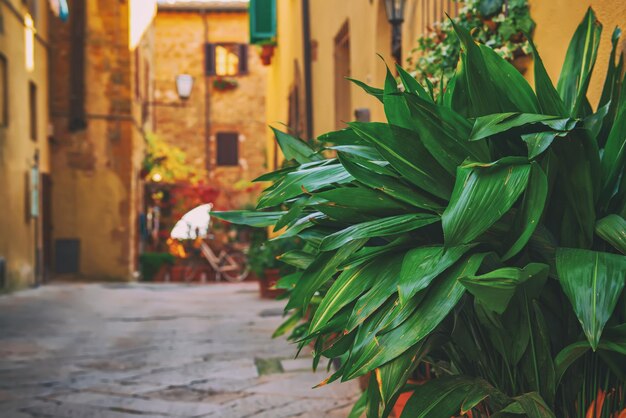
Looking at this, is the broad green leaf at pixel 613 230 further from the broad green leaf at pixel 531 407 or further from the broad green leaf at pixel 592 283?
the broad green leaf at pixel 531 407

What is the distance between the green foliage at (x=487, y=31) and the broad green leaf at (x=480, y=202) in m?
1.21

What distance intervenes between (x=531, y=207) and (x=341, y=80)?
6.28 m

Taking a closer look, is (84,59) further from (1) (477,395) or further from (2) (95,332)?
(1) (477,395)

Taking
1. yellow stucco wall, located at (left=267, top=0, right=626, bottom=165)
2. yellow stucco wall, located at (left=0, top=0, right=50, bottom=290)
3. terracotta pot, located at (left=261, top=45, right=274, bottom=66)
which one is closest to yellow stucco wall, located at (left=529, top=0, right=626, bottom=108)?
yellow stucco wall, located at (left=267, top=0, right=626, bottom=165)

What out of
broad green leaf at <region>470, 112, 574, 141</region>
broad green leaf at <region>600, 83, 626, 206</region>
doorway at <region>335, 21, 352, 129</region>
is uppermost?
doorway at <region>335, 21, 352, 129</region>

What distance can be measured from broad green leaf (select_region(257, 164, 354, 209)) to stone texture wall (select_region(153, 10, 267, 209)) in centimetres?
2124

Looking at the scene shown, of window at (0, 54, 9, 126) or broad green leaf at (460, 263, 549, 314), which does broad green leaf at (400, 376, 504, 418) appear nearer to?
broad green leaf at (460, 263, 549, 314)

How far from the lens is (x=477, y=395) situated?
4.95ft

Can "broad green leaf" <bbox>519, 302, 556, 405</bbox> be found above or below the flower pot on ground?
above

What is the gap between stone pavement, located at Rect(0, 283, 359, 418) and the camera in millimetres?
3707

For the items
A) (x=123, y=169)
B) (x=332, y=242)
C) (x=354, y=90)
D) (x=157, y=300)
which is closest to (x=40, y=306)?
(x=157, y=300)

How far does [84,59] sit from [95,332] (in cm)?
1019

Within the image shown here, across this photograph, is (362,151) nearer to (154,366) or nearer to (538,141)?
(538,141)

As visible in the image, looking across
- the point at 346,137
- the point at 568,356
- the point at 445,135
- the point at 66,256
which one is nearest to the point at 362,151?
the point at 346,137
